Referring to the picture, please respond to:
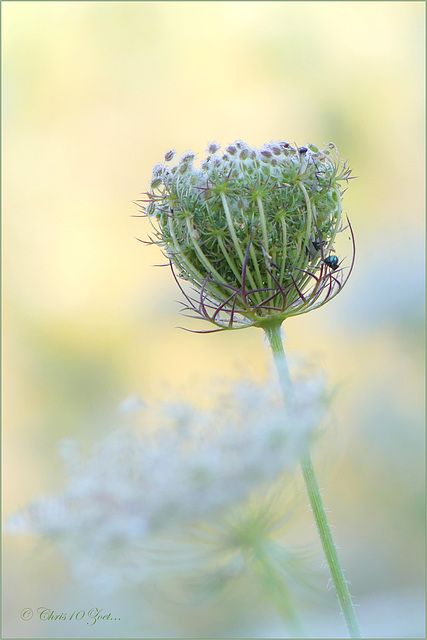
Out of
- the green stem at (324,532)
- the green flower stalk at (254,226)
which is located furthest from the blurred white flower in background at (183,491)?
the green flower stalk at (254,226)

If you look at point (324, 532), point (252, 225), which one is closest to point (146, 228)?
point (252, 225)

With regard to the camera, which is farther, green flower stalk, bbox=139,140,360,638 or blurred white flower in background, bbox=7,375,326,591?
green flower stalk, bbox=139,140,360,638

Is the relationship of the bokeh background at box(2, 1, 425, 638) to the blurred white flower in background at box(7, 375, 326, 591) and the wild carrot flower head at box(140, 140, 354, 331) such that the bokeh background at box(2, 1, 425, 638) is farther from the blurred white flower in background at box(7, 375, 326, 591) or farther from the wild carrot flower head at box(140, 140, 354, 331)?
the wild carrot flower head at box(140, 140, 354, 331)

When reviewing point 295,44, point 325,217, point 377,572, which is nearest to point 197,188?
point 325,217

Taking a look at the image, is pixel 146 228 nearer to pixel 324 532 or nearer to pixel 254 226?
pixel 254 226

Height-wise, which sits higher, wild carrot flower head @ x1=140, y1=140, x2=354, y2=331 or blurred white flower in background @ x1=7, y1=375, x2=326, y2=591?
wild carrot flower head @ x1=140, y1=140, x2=354, y2=331

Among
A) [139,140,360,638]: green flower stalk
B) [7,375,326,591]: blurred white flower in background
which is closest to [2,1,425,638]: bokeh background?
[7,375,326,591]: blurred white flower in background

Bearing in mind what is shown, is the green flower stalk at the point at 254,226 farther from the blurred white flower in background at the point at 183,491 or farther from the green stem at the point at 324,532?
the blurred white flower in background at the point at 183,491
